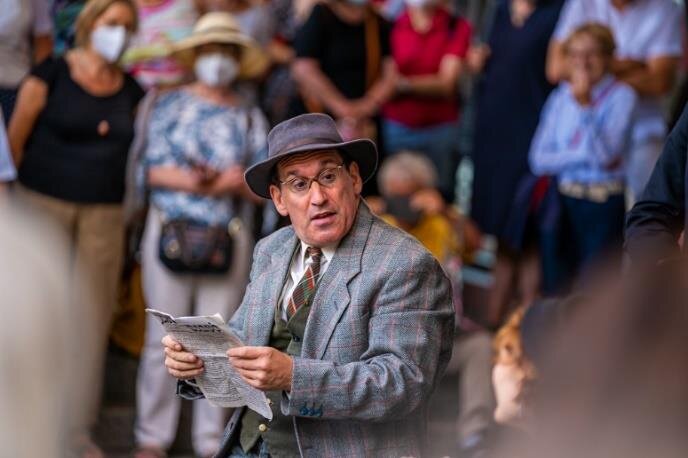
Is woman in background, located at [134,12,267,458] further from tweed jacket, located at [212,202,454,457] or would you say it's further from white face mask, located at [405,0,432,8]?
tweed jacket, located at [212,202,454,457]

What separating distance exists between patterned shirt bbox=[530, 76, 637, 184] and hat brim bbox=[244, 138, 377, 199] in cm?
379

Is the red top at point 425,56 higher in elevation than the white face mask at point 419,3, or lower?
lower

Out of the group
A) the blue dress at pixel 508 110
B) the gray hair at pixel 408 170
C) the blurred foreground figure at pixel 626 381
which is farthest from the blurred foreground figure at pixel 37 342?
the blurred foreground figure at pixel 626 381

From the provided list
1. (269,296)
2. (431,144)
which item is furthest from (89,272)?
(269,296)

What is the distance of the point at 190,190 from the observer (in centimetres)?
839

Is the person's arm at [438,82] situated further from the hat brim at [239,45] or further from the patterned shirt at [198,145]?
the patterned shirt at [198,145]

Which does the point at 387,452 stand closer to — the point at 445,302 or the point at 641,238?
the point at 445,302

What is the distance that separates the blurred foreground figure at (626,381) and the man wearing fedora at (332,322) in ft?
5.31

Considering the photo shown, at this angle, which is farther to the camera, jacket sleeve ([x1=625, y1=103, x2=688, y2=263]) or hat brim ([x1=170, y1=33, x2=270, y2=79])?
hat brim ([x1=170, y1=33, x2=270, y2=79])

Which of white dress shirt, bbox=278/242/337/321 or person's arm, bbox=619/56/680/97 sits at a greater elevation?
person's arm, bbox=619/56/680/97

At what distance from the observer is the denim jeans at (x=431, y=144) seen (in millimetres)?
9812

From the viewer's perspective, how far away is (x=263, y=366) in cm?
476

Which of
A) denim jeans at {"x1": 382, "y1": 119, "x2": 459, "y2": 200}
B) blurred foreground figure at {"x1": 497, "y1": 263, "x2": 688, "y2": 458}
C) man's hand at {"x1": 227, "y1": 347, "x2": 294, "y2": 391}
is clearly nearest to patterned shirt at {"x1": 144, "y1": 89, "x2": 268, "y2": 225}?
denim jeans at {"x1": 382, "y1": 119, "x2": 459, "y2": 200}

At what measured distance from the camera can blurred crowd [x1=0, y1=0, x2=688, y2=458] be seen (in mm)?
8398
